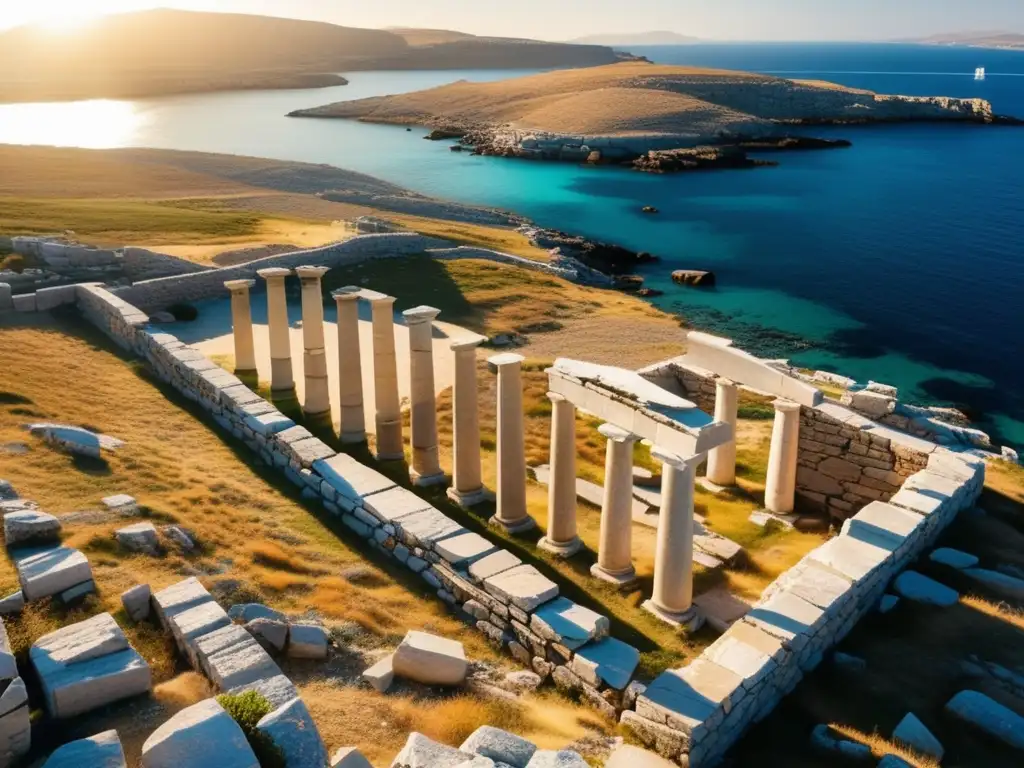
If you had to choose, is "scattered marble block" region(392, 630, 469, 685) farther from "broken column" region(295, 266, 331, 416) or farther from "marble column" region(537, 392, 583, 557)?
"broken column" region(295, 266, 331, 416)

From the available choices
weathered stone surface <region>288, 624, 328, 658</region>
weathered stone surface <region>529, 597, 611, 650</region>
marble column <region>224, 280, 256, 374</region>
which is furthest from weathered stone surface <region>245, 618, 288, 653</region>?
marble column <region>224, 280, 256, 374</region>

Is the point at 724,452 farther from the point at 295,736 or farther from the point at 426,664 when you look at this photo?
the point at 295,736

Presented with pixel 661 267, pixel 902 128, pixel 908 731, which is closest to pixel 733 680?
pixel 908 731

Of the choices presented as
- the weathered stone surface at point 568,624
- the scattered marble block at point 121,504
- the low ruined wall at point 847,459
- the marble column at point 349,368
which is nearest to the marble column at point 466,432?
the marble column at point 349,368

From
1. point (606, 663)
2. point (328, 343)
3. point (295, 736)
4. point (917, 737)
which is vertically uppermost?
point (295, 736)

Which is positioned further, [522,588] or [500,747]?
[522,588]

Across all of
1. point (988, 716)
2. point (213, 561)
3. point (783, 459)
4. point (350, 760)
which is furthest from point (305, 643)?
point (783, 459)
